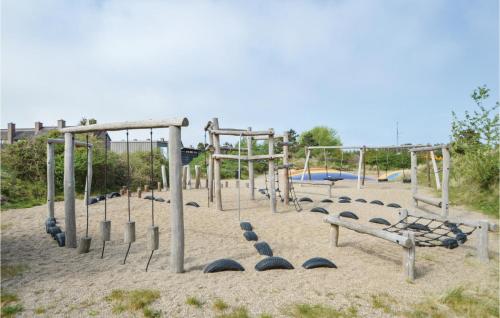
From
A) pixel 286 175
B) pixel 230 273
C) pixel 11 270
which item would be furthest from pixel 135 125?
pixel 286 175

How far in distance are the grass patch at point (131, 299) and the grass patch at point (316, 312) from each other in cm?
151

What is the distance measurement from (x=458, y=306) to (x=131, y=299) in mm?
3834

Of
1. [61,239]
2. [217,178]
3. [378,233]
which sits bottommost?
[61,239]

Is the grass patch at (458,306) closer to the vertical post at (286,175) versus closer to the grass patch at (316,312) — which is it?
the grass patch at (316,312)

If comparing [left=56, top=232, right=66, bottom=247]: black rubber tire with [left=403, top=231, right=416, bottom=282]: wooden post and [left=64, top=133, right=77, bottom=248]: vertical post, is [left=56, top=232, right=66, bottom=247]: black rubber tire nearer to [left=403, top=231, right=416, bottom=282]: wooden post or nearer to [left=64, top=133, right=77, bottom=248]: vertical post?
[left=64, top=133, right=77, bottom=248]: vertical post

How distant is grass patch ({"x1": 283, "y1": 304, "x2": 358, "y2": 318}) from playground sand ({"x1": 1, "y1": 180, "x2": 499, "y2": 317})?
0.24 ft

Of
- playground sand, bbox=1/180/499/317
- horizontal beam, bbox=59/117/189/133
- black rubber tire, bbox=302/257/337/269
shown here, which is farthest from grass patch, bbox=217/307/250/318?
horizontal beam, bbox=59/117/189/133

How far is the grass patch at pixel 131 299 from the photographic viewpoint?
3580 mm

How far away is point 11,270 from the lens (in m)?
4.86

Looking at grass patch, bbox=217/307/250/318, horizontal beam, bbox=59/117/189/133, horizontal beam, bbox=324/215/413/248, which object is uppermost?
horizontal beam, bbox=59/117/189/133

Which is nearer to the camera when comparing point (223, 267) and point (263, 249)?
point (223, 267)

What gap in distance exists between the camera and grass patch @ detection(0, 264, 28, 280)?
4.65 meters

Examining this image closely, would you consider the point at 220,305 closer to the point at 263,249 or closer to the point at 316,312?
the point at 316,312

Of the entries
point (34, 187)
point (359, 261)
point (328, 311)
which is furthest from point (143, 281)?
point (34, 187)
